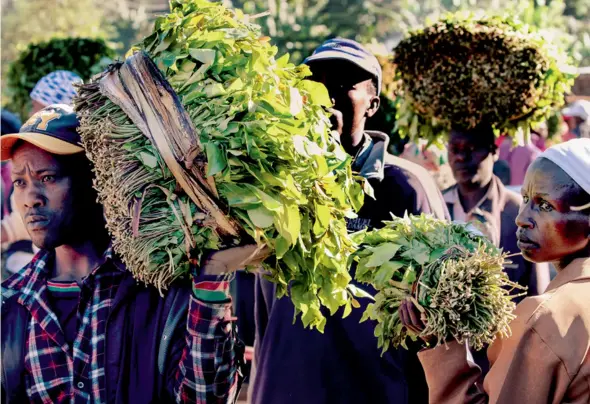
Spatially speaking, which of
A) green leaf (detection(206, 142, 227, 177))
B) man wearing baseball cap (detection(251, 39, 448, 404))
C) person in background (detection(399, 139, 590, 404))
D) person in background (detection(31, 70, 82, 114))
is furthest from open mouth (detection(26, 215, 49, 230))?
person in background (detection(31, 70, 82, 114))

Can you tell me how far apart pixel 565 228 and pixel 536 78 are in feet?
8.67

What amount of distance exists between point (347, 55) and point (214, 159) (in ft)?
5.91

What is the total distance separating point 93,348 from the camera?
273 centimetres

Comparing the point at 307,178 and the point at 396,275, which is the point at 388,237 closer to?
the point at 396,275

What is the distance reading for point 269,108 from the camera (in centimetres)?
248

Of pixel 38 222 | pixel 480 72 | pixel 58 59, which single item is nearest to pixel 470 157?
pixel 480 72

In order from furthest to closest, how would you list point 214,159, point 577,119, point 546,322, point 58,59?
1. point 577,119
2. point 58,59
3. point 546,322
4. point 214,159

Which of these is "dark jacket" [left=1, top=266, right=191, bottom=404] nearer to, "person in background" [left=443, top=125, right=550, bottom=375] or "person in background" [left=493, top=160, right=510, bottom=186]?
"person in background" [left=443, top=125, right=550, bottom=375]

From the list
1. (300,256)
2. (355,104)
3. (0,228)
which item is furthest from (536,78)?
(0,228)

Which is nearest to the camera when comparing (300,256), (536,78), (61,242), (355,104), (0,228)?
(300,256)

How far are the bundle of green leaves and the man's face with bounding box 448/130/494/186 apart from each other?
3.27 m

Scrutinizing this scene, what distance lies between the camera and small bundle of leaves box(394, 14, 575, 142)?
5.05 metres

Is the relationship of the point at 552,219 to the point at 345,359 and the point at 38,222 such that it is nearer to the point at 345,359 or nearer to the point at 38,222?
the point at 345,359

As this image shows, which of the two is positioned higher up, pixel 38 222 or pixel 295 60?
pixel 38 222
